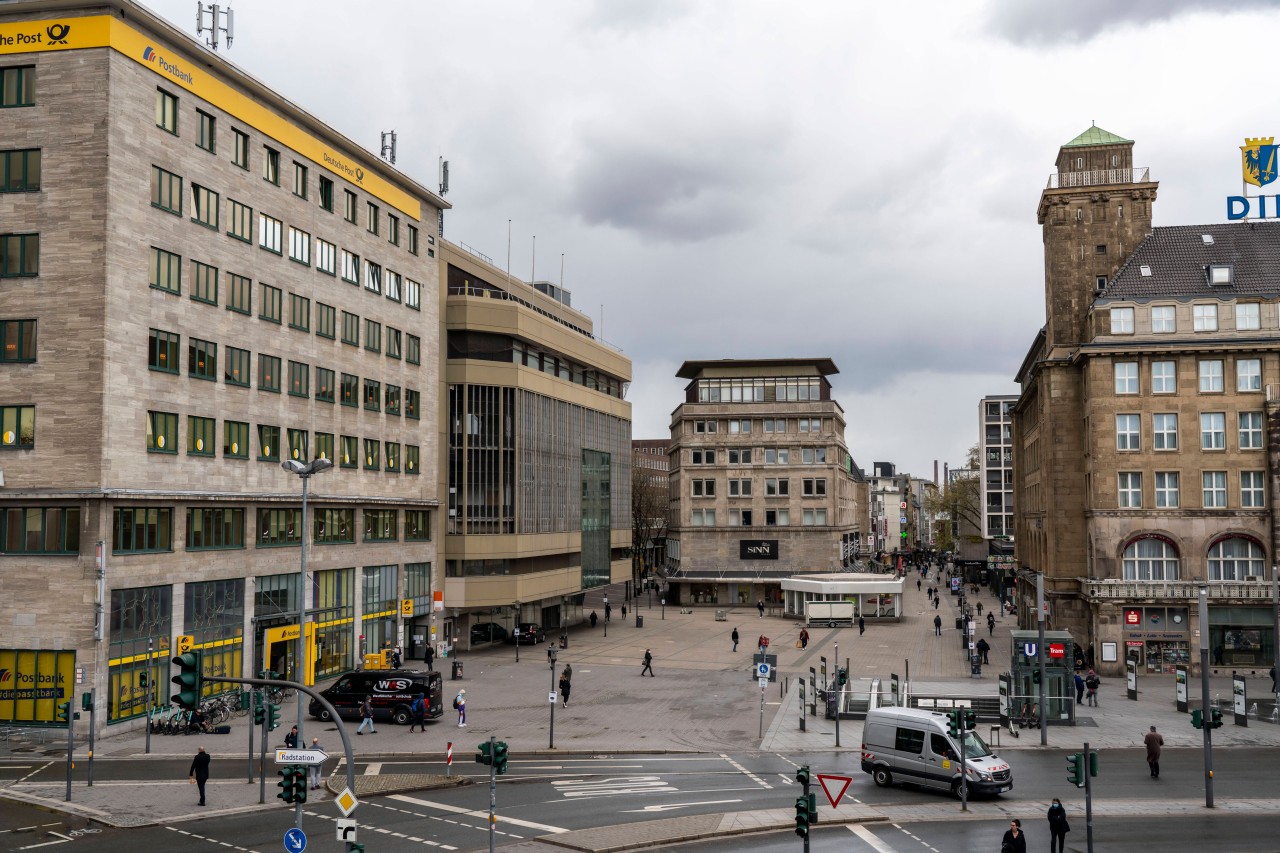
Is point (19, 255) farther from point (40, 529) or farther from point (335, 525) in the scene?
point (335, 525)

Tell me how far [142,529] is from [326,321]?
18273 millimetres

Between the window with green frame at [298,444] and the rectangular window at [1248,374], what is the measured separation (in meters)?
49.9

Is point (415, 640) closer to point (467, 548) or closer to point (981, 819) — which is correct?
point (467, 548)

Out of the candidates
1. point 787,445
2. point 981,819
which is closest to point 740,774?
point 981,819

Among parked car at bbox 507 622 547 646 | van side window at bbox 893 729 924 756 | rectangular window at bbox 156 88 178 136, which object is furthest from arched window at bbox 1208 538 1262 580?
rectangular window at bbox 156 88 178 136

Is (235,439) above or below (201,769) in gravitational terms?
above

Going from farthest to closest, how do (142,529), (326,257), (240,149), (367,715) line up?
(326,257), (240,149), (367,715), (142,529)

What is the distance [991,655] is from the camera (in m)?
68.4

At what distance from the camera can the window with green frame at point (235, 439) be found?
164 feet

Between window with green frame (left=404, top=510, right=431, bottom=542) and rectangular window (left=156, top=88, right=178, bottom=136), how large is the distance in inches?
1088

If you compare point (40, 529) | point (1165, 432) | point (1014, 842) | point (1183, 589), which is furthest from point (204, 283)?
point (1183, 589)

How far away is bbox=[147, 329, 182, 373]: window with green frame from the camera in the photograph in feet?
148

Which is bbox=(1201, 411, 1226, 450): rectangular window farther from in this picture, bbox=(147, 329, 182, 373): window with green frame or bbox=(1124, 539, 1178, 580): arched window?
bbox=(147, 329, 182, 373): window with green frame

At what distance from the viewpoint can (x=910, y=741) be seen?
110ft
